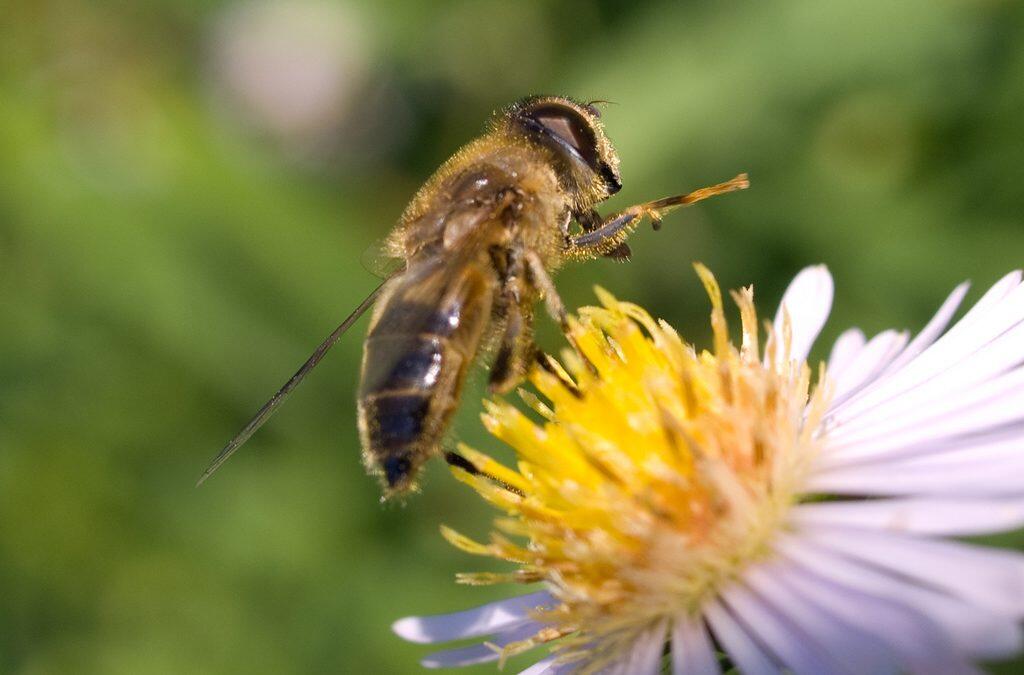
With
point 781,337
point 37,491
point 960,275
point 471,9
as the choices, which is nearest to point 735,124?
point 960,275

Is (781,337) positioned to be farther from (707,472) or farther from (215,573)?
(215,573)

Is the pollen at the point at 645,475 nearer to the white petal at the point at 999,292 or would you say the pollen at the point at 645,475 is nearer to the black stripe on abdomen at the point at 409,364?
the black stripe on abdomen at the point at 409,364

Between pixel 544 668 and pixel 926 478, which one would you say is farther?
pixel 544 668

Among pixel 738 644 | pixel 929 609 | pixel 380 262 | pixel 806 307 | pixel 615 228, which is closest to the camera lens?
pixel 929 609

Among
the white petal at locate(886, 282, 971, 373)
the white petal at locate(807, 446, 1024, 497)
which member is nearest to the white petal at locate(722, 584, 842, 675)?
the white petal at locate(807, 446, 1024, 497)

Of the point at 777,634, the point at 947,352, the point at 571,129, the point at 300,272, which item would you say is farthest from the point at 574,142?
the point at 300,272

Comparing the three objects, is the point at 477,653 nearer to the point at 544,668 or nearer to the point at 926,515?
the point at 544,668

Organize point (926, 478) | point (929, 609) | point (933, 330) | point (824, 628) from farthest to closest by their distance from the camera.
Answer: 1. point (933, 330)
2. point (926, 478)
3. point (824, 628)
4. point (929, 609)
